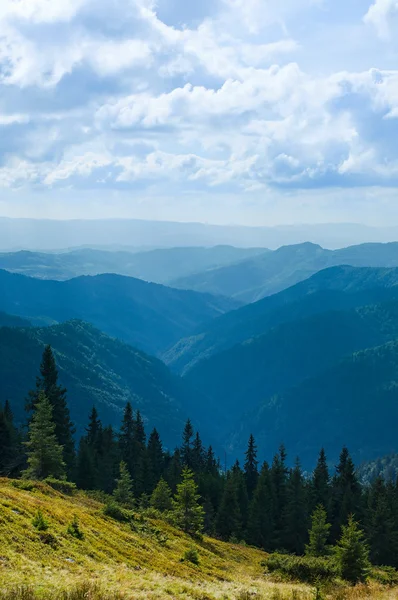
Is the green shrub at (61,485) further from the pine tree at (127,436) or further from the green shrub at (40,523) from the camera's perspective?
the pine tree at (127,436)

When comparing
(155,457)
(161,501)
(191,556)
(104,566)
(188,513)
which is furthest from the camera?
(155,457)

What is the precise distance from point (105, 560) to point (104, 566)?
190 cm

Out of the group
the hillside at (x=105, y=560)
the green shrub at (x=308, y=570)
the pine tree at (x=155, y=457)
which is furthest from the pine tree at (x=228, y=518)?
the green shrub at (x=308, y=570)

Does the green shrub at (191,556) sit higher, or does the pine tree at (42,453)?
the pine tree at (42,453)

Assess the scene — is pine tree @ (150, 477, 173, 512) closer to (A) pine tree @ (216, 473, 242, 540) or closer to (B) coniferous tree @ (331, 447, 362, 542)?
(A) pine tree @ (216, 473, 242, 540)

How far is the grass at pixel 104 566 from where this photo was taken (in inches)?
653

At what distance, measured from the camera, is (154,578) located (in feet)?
72.3

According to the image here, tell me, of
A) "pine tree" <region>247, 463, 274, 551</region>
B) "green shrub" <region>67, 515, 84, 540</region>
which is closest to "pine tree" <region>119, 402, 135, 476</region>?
"pine tree" <region>247, 463, 274, 551</region>

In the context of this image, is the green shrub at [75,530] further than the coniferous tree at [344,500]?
No

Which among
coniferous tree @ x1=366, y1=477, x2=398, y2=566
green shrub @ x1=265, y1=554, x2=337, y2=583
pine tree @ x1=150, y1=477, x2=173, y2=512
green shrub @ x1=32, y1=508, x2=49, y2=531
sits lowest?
coniferous tree @ x1=366, y1=477, x2=398, y2=566

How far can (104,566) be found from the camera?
72.9 ft

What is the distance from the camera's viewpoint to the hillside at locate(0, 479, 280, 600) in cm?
1816

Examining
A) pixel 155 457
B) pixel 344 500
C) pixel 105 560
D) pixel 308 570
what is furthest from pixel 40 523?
pixel 155 457

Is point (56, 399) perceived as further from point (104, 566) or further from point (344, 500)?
point (104, 566)
